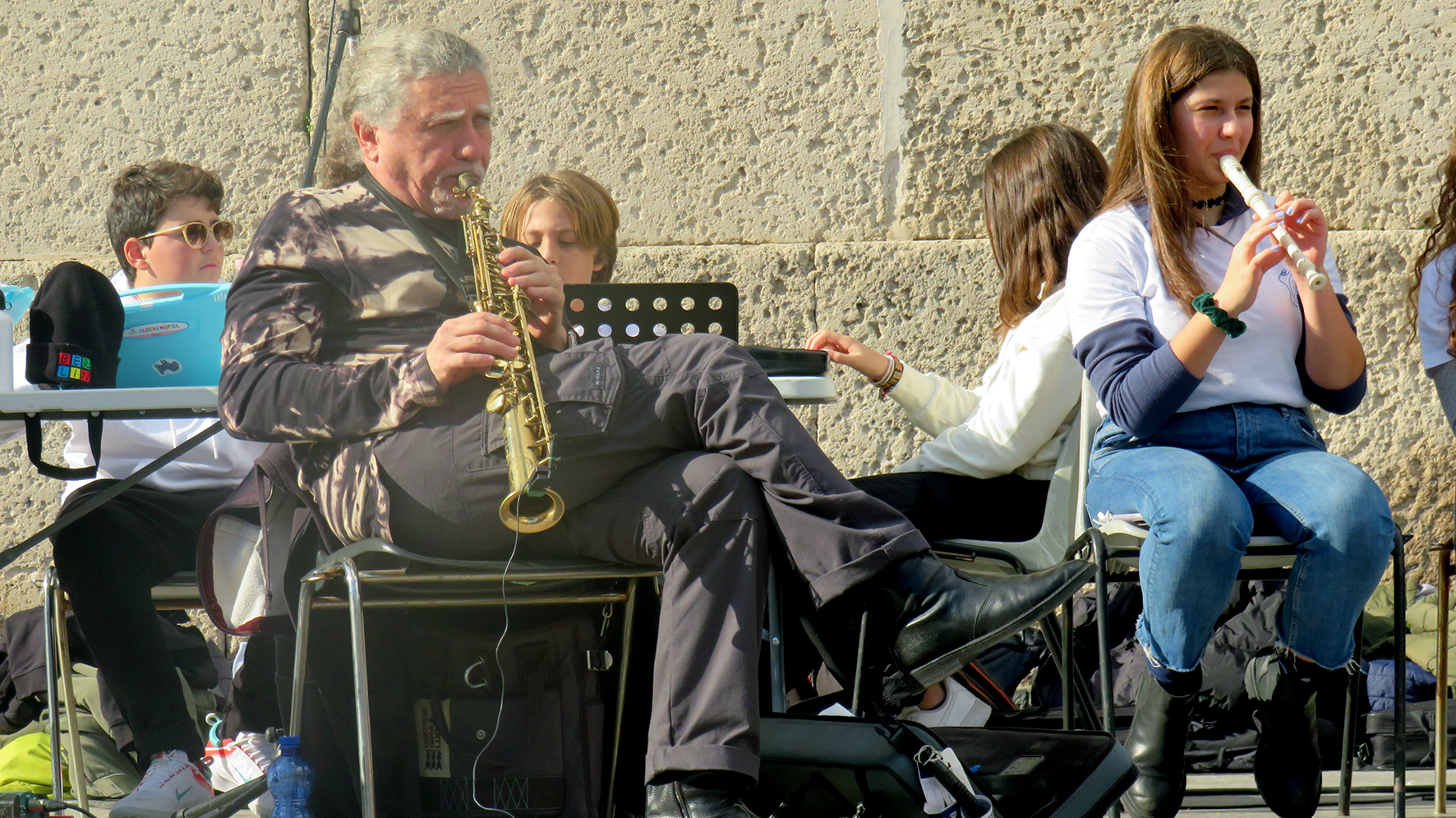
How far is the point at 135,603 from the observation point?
2.52m

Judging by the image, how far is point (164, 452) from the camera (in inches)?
Answer: 111

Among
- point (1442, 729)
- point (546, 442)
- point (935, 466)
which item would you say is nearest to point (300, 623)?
point (546, 442)

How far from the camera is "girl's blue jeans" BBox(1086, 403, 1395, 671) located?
206cm

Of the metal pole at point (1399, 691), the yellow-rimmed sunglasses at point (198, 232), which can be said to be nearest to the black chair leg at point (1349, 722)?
the metal pole at point (1399, 691)

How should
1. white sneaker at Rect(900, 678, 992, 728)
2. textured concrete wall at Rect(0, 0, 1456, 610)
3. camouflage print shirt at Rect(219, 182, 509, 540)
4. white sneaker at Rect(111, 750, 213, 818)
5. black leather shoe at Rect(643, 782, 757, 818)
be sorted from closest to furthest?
1. black leather shoe at Rect(643, 782, 757, 818)
2. camouflage print shirt at Rect(219, 182, 509, 540)
3. white sneaker at Rect(111, 750, 213, 818)
4. white sneaker at Rect(900, 678, 992, 728)
5. textured concrete wall at Rect(0, 0, 1456, 610)

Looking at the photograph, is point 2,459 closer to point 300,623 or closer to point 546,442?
point 300,623

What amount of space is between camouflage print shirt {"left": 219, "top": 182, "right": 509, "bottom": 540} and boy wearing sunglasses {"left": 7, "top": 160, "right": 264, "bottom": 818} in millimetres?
438

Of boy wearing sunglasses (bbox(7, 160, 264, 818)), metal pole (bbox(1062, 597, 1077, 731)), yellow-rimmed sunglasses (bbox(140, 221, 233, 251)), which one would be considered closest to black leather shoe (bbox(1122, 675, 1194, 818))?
metal pole (bbox(1062, 597, 1077, 731))

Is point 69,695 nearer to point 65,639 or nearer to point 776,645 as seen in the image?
point 65,639

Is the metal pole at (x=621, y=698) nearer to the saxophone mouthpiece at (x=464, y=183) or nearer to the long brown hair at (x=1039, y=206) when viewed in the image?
the saxophone mouthpiece at (x=464, y=183)

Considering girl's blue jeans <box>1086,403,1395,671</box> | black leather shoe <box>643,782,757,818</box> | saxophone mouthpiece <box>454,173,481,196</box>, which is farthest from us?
saxophone mouthpiece <box>454,173,481,196</box>

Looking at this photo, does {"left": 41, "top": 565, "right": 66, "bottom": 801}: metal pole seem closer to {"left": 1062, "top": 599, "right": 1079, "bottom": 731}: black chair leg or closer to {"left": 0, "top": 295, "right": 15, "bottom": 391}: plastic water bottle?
{"left": 0, "top": 295, "right": 15, "bottom": 391}: plastic water bottle

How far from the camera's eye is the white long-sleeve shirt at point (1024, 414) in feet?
8.28

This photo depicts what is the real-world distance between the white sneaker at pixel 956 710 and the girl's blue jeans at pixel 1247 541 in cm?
61
